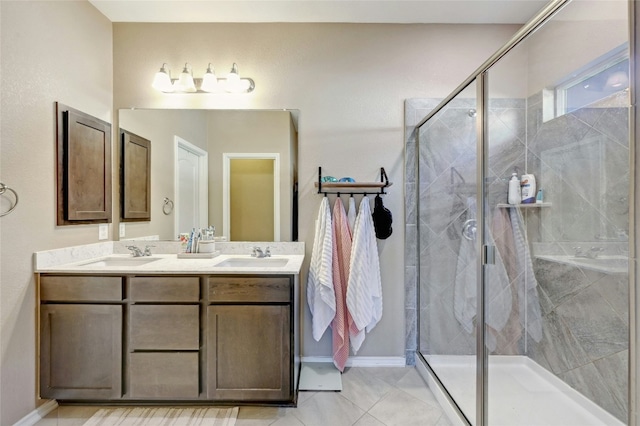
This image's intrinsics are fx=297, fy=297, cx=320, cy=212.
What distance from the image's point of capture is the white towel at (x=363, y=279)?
Answer: 82.8 inches

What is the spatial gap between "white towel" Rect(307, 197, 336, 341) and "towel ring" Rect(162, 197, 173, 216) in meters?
1.15

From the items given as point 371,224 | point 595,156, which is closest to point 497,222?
point 595,156

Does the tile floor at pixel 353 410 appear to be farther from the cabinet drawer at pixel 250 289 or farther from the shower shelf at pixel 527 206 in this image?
the shower shelf at pixel 527 206

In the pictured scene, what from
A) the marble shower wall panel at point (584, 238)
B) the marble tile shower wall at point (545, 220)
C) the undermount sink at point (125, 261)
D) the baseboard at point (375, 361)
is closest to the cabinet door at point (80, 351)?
the undermount sink at point (125, 261)

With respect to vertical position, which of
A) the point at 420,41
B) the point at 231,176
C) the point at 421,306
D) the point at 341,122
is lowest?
the point at 421,306

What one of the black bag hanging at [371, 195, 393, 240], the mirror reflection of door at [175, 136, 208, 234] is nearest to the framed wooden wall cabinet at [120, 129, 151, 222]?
the mirror reflection of door at [175, 136, 208, 234]

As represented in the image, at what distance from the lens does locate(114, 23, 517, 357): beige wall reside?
2316 millimetres

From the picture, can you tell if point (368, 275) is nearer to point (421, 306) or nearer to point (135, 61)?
point (421, 306)

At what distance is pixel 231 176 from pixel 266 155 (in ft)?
1.04

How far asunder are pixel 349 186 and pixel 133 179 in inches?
65.8

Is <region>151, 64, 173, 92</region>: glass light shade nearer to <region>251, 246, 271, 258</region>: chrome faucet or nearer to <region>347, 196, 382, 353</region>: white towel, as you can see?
<region>251, 246, 271, 258</region>: chrome faucet

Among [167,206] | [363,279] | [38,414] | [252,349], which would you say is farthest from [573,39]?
[38,414]

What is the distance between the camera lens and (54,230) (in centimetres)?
182

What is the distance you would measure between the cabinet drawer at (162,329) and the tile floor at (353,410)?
540mm
